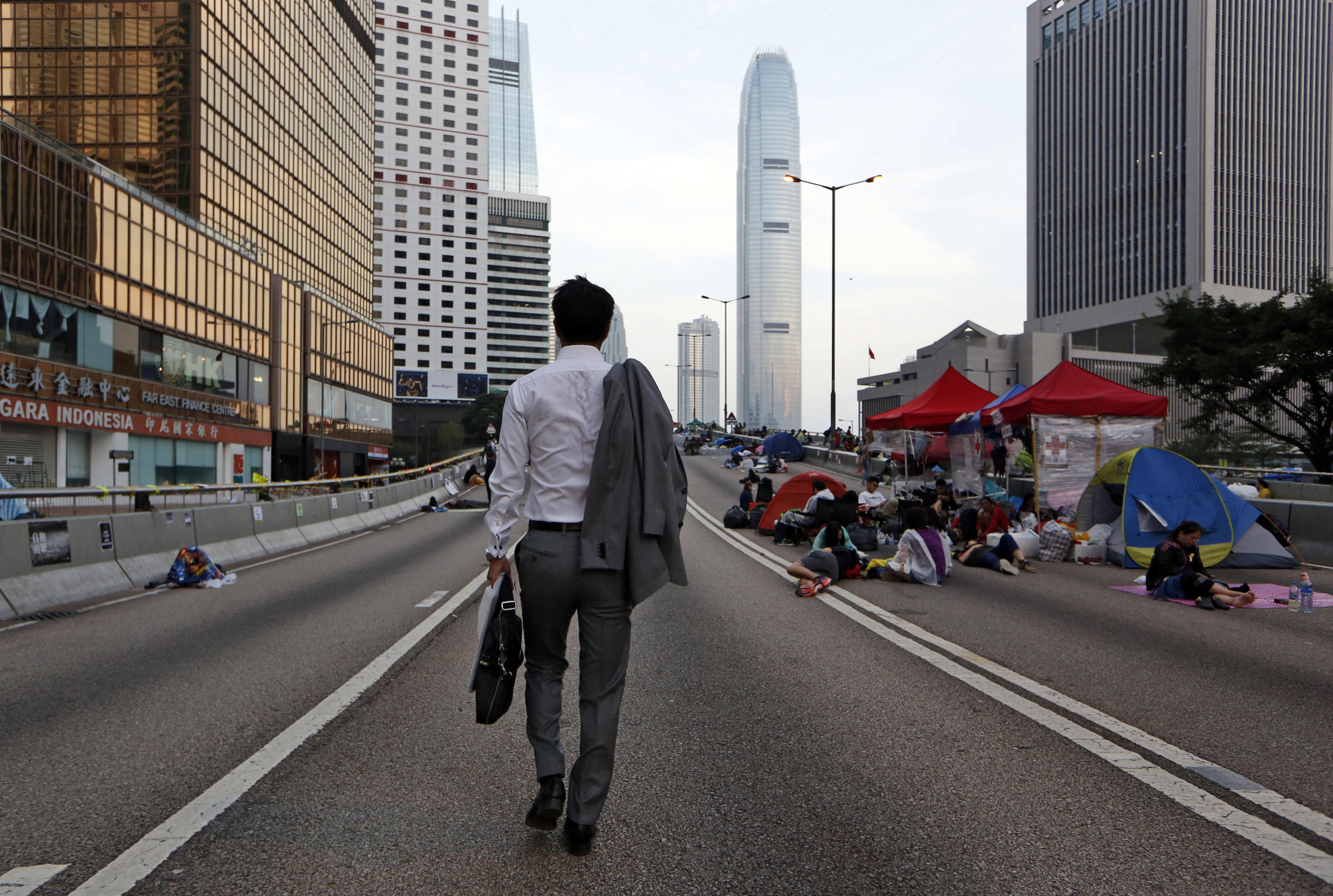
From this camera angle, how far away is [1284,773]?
13.3 feet

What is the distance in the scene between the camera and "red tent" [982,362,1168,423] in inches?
647

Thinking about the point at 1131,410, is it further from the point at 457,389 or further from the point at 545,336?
the point at 545,336

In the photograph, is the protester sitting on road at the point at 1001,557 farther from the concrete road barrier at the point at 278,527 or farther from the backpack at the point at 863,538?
the concrete road barrier at the point at 278,527

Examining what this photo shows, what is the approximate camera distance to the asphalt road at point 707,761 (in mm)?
3070

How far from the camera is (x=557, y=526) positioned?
3.27 m

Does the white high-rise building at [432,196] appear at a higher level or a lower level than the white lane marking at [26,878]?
higher

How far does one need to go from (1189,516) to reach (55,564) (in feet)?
47.8

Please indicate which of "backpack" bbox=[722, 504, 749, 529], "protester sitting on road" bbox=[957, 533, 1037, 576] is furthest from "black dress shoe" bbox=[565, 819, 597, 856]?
"backpack" bbox=[722, 504, 749, 529]

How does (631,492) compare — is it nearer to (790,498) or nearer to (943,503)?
(943,503)

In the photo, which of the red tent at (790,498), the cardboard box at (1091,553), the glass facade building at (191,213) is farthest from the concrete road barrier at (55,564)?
the glass facade building at (191,213)

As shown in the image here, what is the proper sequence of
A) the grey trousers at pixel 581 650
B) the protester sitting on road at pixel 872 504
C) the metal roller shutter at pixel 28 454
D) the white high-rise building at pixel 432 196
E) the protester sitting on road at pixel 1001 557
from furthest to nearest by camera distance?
the white high-rise building at pixel 432 196 < the metal roller shutter at pixel 28 454 < the protester sitting on road at pixel 872 504 < the protester sitting on road at pixel 1001 557 < the grey trousers at pixel 581 650

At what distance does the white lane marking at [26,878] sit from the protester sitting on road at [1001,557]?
12.0 meters

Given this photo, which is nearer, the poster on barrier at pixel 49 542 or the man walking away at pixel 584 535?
the man walking away at pixel 584 535

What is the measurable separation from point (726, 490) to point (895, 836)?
30296mm
